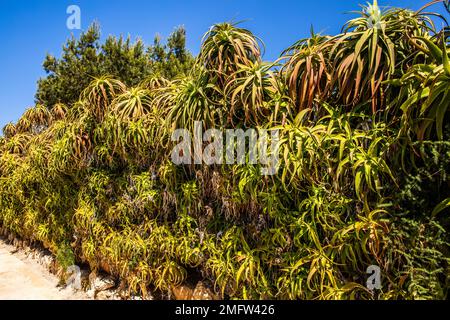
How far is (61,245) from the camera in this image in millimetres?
4184

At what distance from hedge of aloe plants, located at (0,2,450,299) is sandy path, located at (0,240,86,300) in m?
0.84

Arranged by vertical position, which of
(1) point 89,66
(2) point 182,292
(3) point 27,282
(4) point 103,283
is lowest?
(3) point 27,282

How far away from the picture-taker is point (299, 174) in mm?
1722

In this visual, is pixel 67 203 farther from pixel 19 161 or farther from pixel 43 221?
pixel 19 161

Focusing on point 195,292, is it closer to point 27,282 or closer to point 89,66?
point 27,282

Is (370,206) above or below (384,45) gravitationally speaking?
below

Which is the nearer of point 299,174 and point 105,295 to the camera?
point 299,174

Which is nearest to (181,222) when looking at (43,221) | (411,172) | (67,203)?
(411,172)

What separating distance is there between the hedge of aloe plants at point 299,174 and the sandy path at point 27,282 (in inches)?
33.0

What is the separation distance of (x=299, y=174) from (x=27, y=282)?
4.03m

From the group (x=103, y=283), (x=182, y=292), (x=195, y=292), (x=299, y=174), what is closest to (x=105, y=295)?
(x=103, y=283)

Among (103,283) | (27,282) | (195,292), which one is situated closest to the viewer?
(195,292)

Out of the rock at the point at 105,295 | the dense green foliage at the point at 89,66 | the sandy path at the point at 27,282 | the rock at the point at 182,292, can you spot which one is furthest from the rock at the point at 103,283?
the dense green foliage at the point at 89,66
